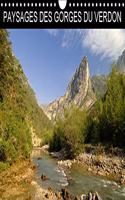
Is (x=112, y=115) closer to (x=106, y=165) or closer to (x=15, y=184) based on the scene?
(x=106, y=165)

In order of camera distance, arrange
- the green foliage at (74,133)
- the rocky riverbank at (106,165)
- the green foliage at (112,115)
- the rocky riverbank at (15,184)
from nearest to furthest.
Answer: the rocky riverbank at (15,184) < the rocky riverbank at (106,165) < the green foliage at (112,115) < the green foliage at (74,133)

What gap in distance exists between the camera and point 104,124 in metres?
56.4

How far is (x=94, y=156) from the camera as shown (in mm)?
51938

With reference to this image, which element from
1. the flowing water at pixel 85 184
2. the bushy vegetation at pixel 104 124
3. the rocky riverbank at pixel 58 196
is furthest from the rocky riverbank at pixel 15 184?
the bushy vegetation at pixel 104 124

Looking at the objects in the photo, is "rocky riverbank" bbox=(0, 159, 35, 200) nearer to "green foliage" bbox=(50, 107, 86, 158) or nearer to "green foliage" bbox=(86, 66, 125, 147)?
"green foliage" bbox=(86, 66, 125, 147)

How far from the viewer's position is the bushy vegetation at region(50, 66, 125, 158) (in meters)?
50.9

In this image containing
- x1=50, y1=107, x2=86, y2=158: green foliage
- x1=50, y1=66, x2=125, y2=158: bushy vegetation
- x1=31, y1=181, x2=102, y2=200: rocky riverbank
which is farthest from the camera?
x1=50, y1=107, x2=86, y2=158: green foliage

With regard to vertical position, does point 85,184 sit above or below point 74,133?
below

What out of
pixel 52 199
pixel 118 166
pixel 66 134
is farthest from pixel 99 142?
pixel 52 199

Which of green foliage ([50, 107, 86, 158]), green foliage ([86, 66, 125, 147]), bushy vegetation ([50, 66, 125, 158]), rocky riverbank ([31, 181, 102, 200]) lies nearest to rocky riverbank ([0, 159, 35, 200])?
rocky riverbank ([31, 181, 102, 200])

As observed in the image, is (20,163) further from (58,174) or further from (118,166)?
(118,166)

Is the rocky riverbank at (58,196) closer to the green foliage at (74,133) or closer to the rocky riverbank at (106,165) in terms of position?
the rocky riverbank at (106,165)

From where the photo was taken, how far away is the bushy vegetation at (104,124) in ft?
167

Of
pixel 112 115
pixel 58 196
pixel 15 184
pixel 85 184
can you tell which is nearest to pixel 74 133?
pixel 112 115
